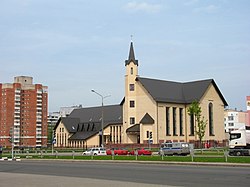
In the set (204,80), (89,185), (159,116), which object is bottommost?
(89,185)

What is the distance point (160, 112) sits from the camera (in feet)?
278

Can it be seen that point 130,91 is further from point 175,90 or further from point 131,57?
point 175,90

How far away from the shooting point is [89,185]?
16.0m

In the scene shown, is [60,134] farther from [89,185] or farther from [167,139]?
[89,185]

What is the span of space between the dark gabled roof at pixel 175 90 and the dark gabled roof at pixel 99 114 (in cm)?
1428

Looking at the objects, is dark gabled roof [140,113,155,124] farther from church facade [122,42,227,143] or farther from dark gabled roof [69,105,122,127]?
dark gabled roof [69,105,122,127]

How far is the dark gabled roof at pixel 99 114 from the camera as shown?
102550mm

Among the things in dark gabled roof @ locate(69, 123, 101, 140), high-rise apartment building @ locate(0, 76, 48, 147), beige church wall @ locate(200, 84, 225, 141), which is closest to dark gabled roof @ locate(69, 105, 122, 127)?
dark gabled roof @ locate(69, 123, 101, 140)

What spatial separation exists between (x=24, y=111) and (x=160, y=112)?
83173 millimetres

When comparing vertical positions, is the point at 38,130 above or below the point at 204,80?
below

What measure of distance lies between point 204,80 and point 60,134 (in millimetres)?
42102

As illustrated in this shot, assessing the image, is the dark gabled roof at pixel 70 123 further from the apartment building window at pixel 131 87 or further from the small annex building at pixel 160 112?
the apartment building window at pixel 131 87


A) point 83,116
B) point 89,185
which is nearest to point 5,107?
point 83,116

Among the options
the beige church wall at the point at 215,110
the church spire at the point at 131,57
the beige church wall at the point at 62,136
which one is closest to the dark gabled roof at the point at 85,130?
the beige church wall at the point at 62,136
